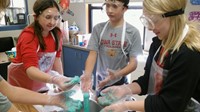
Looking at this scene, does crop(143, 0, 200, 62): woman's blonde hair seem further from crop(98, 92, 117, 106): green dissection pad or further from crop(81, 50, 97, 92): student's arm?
crop(81, 50, 97, 92): student's arm

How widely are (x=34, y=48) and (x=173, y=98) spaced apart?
3.10 feet

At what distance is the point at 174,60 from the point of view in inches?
33.5

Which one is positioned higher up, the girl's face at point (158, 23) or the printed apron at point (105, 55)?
the girl's face at point (158, 23)

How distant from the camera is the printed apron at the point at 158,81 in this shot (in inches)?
36.3

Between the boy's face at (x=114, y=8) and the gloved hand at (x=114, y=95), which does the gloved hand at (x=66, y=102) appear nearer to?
the gloved hand at (x=114, y=95)

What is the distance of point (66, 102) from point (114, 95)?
28 centimetres

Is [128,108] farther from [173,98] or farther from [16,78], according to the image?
[16,78]

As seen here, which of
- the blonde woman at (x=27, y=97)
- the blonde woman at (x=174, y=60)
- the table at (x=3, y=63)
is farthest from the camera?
the table at (x=3, y=63)

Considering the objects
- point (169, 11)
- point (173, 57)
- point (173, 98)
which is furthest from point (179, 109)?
point (169, 11)

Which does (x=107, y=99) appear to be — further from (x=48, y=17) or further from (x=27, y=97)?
(x=48, y=17)

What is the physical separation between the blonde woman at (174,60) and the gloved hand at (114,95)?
16 centimetres

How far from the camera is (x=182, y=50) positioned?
831 mm

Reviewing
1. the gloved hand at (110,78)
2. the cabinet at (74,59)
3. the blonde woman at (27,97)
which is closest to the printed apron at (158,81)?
the gloved hand at (110,78)

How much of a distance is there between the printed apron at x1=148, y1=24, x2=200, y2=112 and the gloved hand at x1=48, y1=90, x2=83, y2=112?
42 centimetres
